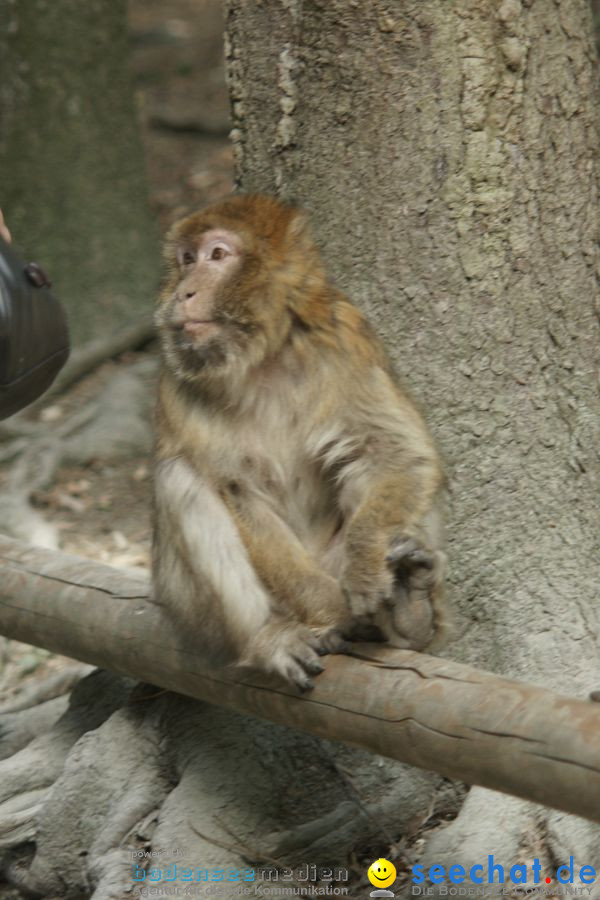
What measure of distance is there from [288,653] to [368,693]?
1.09 feet

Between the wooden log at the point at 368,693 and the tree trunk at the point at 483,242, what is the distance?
726 mm

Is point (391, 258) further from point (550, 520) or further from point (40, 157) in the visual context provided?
point (40, 157)

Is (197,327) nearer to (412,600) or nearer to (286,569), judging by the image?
(286,569)

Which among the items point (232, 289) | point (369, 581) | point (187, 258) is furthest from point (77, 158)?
point (369, 581)

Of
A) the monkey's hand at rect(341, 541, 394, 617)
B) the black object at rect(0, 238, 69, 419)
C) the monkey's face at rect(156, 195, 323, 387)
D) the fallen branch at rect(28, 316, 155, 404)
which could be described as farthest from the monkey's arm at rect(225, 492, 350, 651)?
the fallen branch at rect(28, 316, 155, 404)

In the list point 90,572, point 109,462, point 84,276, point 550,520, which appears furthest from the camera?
point 84,276

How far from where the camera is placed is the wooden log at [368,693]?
3037 mm

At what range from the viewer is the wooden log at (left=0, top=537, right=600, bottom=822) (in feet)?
9.96

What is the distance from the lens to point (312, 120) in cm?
432

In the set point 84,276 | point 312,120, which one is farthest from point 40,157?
point 312,120

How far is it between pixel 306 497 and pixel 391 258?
2.83 ft

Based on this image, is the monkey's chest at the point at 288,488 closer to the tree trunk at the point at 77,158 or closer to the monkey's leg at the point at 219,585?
the monkey's leg at the point at 219,585

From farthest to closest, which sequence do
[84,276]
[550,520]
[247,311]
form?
1. [84,276]
2. [550,520]
3. [247,311]

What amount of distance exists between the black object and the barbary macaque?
35 centimetres
